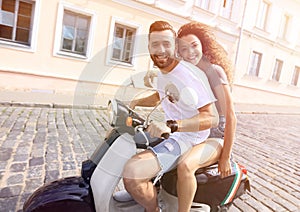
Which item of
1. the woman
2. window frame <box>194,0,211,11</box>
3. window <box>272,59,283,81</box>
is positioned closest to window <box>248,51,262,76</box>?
window <box>272,59,283,81</box>

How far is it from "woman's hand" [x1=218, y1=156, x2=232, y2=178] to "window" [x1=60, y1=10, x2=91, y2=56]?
8.05 meters

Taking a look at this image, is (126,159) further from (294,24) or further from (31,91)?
(294,24)

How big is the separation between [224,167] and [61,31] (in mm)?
8031

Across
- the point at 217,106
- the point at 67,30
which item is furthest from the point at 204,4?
the point at 217,106

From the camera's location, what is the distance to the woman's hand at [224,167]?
5.81ft

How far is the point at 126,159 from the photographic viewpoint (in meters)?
1.48

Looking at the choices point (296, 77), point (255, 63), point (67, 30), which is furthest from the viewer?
point (296, 77)

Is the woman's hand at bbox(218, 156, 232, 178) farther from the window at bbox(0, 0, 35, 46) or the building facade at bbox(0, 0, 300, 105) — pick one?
the window at bbox(0, 0, 35, 46)

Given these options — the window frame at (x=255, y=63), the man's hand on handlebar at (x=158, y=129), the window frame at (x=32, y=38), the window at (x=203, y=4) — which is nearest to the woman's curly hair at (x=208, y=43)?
the man's hand on handlebar at (x=158, y=129)

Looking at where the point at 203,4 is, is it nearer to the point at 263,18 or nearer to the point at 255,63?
the point at 263,18

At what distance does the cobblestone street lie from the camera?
2373 millimetres

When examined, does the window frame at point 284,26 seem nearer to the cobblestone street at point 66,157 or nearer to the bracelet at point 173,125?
the cobblestone street at point 66,157

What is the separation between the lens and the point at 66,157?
334cm

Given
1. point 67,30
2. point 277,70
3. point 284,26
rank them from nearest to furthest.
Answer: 1. point 67,30
2. point 284,26
3. point 277,70
